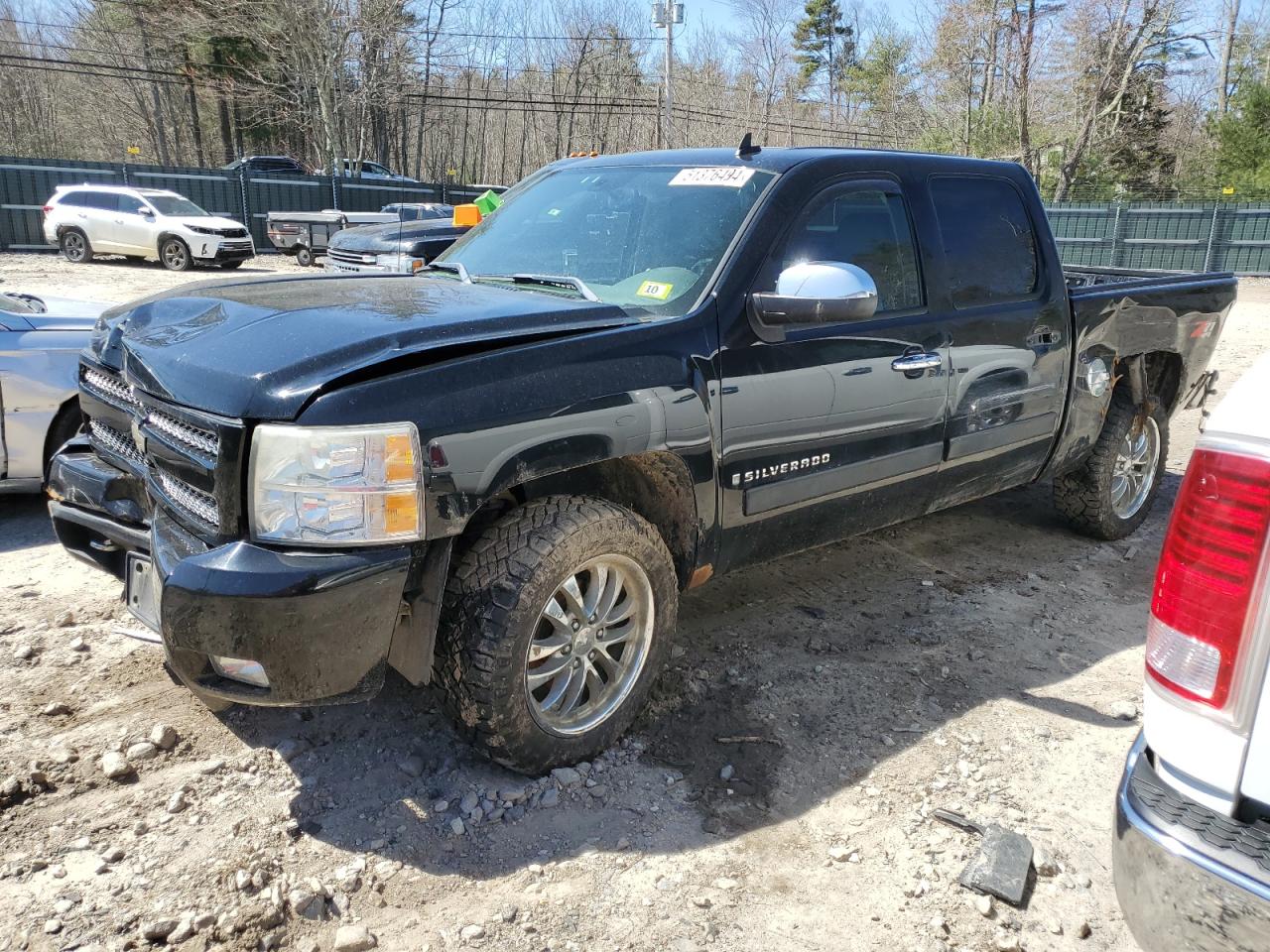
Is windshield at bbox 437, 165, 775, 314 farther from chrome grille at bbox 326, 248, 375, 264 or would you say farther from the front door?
chrome grille at bbox 326, 248, 375, 264

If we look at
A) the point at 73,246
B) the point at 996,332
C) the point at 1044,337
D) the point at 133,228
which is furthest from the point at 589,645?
the point at 73,246

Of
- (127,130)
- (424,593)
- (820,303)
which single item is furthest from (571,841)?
(127,130)

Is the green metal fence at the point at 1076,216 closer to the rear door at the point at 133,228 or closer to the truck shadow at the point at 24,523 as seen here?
the rear door at the point at 133,228

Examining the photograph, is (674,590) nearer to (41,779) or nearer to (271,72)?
(41,779)

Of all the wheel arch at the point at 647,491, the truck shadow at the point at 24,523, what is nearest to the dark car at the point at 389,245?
the truck shadow at the point at 24,523

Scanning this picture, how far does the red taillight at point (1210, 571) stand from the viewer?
1678mm

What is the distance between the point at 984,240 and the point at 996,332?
0.44 meters

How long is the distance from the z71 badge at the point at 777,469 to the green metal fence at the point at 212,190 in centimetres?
2478

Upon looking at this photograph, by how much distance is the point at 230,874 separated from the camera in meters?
2.53

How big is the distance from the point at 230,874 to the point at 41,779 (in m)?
0.78

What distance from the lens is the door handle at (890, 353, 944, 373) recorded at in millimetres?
3689

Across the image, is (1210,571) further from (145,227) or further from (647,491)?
(145,227)

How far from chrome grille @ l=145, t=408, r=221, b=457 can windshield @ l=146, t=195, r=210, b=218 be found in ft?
66.2

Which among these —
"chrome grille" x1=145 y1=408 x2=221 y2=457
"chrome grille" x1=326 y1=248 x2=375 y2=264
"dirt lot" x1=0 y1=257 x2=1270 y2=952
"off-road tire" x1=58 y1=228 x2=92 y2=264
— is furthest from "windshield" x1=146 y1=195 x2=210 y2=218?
"chrome grille" x1=145 y1=408 x2=221 y2=457
